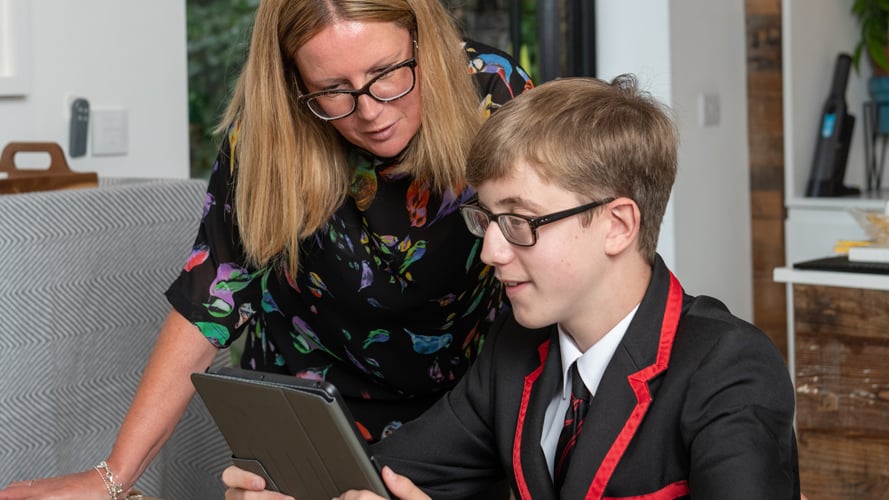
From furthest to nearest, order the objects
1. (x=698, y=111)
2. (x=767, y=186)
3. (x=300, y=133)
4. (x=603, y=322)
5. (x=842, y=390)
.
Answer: (x=767, y=186) < (x=698, y=111) < (x=842, y=390) < (x=300, y=133) < (x=603, y=322)

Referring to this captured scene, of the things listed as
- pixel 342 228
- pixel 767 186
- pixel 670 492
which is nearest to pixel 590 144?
pixel 670 492

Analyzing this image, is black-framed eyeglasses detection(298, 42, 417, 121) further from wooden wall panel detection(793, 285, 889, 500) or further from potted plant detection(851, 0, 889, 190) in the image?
potted plant detection(851, 0, 889, 190)

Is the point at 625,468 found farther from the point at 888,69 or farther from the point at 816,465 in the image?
the point at 888,69

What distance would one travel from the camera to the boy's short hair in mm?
1125

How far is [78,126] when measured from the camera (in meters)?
2.02

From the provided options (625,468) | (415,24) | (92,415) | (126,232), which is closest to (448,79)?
(415,24)

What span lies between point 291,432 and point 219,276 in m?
0.46

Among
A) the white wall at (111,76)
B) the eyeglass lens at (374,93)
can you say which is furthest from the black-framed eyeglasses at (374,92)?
the white wall at (111,76)

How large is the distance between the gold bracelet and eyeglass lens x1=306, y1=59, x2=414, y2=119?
50 centimetres

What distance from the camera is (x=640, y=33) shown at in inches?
141

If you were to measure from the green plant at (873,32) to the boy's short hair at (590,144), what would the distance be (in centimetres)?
310

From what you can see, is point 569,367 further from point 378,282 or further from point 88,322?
point 88,322

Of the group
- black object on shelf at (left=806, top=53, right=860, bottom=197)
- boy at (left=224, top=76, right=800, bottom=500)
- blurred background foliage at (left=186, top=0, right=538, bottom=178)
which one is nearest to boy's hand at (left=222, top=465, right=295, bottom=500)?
boy at (left=224, top=76, right=800, bottom=500)

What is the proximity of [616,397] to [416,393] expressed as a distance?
0.50 m
